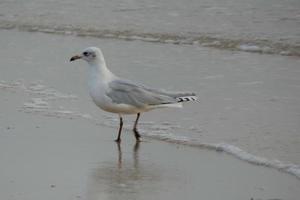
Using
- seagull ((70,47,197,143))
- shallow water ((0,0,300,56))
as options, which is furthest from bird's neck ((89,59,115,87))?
shallow water ((0,0,300,56))

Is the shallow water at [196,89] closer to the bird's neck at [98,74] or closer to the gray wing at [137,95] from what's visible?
the gray wing at [137,95]

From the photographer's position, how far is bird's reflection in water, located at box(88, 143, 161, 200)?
525cm

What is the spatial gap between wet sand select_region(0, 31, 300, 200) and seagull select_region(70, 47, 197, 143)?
9.0 inches

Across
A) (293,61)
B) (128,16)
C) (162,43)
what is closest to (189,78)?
(293,61)

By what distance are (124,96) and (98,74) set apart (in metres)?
0.32

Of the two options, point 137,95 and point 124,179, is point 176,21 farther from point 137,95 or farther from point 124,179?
point 124,179

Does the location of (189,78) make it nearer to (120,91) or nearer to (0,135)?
(120,91)

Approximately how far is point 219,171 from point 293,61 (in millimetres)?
4332

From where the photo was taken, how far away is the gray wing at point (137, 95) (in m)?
6.95

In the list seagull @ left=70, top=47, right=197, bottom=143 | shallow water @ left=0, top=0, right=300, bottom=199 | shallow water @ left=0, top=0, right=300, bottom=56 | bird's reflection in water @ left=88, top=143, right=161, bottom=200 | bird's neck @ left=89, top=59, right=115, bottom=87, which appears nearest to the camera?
bird's reflection in water @ left=88, top=143, right=161, bottom=200

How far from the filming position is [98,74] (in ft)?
23.2

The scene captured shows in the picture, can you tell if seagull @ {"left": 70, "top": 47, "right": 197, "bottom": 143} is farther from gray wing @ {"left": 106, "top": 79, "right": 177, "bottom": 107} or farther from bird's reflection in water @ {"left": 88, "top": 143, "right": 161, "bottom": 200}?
bird's reflection in water @ {"left": 88, "top": 143, "right": 161, "bottom": 200}

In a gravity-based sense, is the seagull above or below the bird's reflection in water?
above

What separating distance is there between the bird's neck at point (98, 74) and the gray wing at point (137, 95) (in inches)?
3.1
